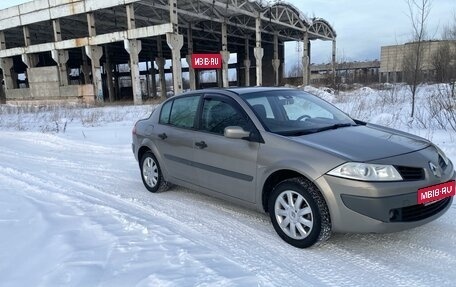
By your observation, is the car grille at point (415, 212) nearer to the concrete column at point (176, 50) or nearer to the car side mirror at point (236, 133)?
the car side mirror at point (236, 133)

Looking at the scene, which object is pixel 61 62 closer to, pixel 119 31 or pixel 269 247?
pixel 119 31

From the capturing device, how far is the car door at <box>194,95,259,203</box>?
440 cm

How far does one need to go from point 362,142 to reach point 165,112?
3.17 metres

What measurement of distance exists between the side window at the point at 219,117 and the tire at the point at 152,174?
1.37 meters

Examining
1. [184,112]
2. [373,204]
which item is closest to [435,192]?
[373,204]

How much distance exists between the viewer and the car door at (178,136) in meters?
5.28

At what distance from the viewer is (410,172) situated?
11.9 feet

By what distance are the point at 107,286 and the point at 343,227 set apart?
2.16 meters

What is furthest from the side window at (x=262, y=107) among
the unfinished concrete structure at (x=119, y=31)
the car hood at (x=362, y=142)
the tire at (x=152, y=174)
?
the unfinished concrete structure at (x=119, y=31)

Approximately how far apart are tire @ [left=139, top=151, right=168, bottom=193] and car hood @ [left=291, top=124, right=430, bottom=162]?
268 centimetres

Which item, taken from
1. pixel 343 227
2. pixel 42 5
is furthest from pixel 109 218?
pixel 42 5

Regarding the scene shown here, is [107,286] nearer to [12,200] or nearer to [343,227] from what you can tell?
[343,227]

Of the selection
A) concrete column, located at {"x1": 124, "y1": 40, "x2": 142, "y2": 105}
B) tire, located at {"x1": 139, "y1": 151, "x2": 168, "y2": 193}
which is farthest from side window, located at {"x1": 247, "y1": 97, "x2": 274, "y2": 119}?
concrete column, located at {"x1": 124, "y1": 40, "x2": 142, "y2": 105}

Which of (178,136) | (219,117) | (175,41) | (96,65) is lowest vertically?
(178,136)
